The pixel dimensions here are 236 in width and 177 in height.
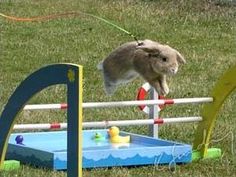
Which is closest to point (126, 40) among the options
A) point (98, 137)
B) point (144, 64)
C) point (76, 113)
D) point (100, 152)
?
point (98, 137)

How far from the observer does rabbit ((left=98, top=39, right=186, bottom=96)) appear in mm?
5102

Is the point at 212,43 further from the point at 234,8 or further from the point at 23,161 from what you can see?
the point at 23,161

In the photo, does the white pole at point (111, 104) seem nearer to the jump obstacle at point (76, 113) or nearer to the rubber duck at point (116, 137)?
the jump obstacle at point (76, 113)

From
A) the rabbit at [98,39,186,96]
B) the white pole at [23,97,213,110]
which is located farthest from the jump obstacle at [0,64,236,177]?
the rabbit at [98,39,186,96]

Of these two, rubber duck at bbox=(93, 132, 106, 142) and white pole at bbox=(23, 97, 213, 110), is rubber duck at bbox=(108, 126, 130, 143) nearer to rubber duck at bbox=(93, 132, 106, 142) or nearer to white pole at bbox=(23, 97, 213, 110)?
rubber duck at bbox=(93, 132, 106, 142)

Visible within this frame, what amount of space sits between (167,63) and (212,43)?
21.7ft

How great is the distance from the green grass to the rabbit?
0.62m

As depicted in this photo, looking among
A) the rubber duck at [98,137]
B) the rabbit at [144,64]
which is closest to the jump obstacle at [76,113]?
the rubber duck at [98,137]

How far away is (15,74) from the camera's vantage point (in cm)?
939

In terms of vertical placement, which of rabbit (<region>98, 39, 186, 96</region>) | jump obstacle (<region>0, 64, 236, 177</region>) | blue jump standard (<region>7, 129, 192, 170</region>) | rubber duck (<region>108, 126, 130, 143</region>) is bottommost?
blue jump standard (<region>7, 129, 192, 170</region>)

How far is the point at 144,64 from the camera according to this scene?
5.10 m

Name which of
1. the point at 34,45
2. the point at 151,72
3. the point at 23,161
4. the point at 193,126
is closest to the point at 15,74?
the point at 34,45

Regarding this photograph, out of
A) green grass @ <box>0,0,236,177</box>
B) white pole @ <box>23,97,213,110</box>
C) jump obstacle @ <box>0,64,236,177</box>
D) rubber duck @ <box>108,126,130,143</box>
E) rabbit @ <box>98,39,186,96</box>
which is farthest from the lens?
green grass @ <box>0,0,236,177</box>

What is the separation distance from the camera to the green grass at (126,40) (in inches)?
253
